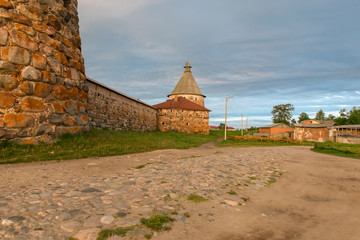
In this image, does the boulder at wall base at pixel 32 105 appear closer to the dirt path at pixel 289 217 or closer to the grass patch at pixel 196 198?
the grass patch at pixel 196 198

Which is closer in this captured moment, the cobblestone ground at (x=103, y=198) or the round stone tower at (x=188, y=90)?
the cobblestone ground at (x=103, y=198)

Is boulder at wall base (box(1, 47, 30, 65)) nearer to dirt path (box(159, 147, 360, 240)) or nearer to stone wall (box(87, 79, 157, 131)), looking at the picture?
dirt path (box(159, 147, 360, 240))

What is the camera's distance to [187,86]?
4816cm

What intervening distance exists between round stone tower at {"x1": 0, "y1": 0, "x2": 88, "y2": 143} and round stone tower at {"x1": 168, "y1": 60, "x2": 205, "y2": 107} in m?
38.0

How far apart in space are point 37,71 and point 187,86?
135 feet

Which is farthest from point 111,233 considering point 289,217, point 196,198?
point 289,217

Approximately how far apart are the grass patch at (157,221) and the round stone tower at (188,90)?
44.4 metres

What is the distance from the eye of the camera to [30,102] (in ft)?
25.2

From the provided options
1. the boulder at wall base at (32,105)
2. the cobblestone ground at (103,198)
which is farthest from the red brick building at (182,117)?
the cobblestone ground at (103,198)

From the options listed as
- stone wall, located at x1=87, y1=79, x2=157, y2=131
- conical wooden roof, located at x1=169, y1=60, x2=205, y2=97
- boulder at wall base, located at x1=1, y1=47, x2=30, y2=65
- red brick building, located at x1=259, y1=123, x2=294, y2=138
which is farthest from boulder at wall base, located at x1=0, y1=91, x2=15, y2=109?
red brick building, located at x1=259, y1=123, x2=294, y2=138

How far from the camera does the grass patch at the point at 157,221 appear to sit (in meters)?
2.63

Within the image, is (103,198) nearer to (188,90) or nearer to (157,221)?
(157,221)

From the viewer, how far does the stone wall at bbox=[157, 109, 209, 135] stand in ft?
115

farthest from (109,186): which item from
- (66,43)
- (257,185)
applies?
(66,43)
